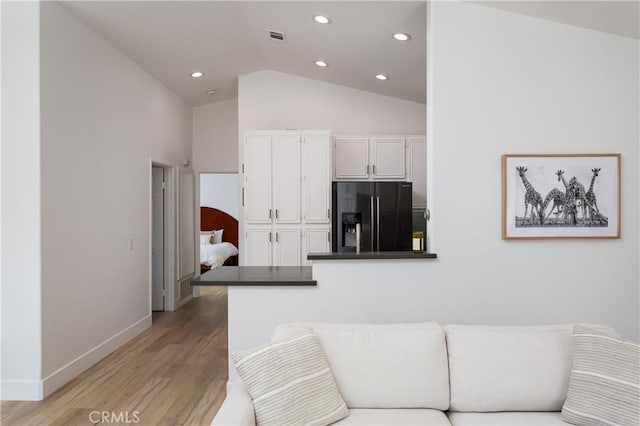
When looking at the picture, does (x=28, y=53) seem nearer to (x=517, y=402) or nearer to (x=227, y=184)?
(x=517, y=402)

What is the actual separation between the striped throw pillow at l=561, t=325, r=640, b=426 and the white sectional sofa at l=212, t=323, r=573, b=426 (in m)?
0.10

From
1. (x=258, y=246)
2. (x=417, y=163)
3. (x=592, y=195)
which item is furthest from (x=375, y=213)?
(x=592, y=195)

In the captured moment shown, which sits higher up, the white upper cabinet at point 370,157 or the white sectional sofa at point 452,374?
the white upper cabinet at point 370,157

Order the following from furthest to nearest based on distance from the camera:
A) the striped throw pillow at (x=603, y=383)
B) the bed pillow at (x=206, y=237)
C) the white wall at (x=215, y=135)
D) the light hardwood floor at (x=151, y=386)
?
the bed pillow at (x=206, y=237) < the white wall at (x=215, y=135) < the light hardwood floor at (x=151, y=386) < the striped throw pillow at (x=603, y=383)

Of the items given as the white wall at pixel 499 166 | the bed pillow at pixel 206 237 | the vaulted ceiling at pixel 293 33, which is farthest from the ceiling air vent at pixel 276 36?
the bed pillow at pixel 206 237

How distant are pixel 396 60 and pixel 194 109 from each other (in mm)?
3819

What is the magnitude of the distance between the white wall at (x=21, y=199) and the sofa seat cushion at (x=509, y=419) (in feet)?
9.76

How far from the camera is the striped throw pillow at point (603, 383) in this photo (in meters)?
1.99

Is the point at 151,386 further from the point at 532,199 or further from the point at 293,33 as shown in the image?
the point at 293,33

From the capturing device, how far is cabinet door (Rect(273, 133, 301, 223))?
554 centimetres

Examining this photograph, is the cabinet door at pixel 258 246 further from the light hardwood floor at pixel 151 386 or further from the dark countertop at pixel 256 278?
the dark countertop at pixel 256 278

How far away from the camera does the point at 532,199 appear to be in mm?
3430

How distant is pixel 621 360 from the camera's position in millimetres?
2084

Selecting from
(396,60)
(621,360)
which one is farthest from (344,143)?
(621,360)
